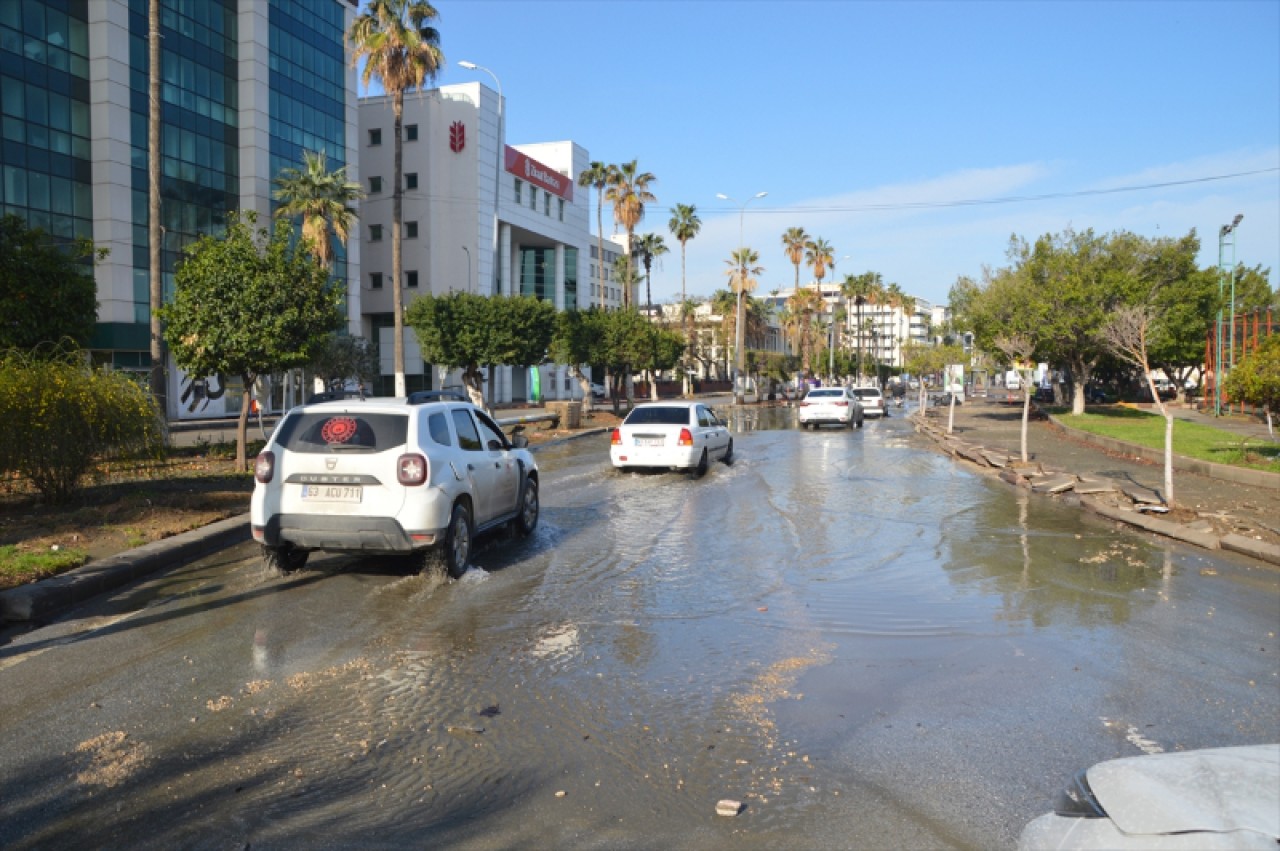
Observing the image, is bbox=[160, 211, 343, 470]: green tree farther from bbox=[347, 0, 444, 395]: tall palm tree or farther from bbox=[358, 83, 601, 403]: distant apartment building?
bbox=[358, 83, 601, 403]: distant apartment building

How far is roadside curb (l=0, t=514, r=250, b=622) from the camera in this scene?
7.65 m

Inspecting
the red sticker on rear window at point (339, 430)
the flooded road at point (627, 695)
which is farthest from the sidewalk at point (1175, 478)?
the red sticker on rear window at point (339, 430)

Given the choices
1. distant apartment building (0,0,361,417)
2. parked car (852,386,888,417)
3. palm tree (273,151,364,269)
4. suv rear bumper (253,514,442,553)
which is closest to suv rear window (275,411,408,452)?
suv rear bumper (253,514,442,553)

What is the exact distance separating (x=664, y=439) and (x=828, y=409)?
1922 centimetres

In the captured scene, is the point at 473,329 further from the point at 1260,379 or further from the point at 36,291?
the point at 1260,379

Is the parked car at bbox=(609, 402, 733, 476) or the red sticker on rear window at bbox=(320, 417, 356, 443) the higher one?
the red sticker on rear window at bbox=(320, 417, 356, 443)

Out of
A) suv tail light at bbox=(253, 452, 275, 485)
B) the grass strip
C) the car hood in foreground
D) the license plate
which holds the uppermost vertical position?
suv tail light at bbox=(253, 452, 275, 485)

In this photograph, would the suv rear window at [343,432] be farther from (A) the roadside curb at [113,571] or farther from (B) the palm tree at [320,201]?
(B) the palm tree at [320,201]

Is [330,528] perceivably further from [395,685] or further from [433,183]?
[433,183]

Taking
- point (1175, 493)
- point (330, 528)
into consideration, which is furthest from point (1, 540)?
point (1175, 493)

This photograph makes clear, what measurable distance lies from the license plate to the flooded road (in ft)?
2.73

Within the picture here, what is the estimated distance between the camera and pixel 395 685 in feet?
19.2

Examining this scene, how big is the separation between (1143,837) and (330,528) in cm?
745

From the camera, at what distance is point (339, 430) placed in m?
8.81
